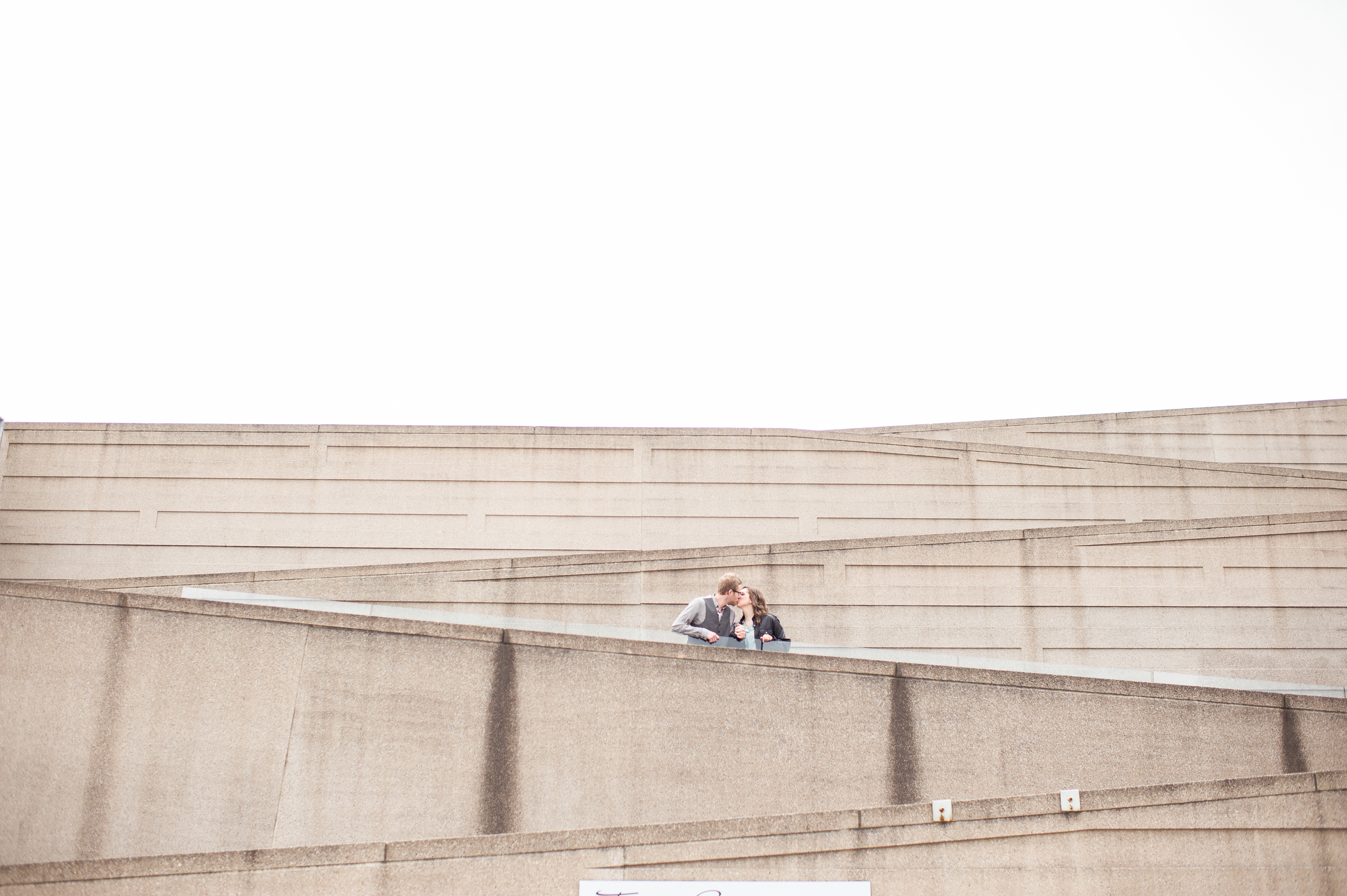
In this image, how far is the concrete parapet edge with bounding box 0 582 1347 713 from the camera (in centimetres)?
925

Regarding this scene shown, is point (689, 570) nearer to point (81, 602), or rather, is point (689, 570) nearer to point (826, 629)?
point (826, 629)

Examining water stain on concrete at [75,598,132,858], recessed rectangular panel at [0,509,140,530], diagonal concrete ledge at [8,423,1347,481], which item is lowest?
water stain on concrete at [75,598,132,858]

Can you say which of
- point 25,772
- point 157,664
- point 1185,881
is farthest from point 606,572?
point 1185,881

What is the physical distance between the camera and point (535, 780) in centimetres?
908

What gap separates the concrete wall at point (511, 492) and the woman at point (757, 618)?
5647mm

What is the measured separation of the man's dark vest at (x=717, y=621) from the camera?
32.8ft

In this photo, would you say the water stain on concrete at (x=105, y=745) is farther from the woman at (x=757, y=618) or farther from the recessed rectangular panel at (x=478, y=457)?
the recessed rectangular panel at (x=478, y=457)

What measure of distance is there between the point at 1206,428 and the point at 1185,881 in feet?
47.5

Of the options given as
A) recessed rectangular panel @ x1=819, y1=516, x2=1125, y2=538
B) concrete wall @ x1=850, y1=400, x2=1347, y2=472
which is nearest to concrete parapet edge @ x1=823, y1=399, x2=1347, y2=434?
concrete wall @ x1=850, y1=400, x2=1347, y2=472

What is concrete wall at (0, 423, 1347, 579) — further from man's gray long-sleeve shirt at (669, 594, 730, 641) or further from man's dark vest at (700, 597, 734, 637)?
man's gray long-sleeve shirt at (669, 594, 730, 641)

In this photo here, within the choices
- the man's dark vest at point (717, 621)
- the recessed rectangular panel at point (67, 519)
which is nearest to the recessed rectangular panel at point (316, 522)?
the recessed rectangular panel at point (67, 519)

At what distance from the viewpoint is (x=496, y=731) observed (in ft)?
30.1

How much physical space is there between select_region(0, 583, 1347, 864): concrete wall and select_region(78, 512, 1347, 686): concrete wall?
3.34m

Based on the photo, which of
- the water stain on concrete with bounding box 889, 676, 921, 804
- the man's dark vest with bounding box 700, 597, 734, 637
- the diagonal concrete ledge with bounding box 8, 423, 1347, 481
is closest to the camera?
the water stain on concrete with bounding box 889, 676, 921, 804
